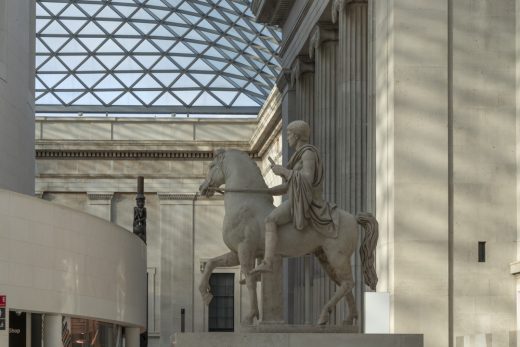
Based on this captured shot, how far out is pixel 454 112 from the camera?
3962cm

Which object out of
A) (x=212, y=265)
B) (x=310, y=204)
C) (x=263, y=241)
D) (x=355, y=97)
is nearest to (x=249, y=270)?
(x=263, y=241)

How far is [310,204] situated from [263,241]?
1.19 m

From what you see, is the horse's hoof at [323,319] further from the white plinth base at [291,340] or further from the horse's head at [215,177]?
the horse's head at [215,177]

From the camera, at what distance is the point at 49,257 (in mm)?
44812

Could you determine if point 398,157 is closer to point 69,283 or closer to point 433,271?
point 433,271

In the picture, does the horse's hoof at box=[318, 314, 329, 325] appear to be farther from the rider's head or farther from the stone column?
the stone column

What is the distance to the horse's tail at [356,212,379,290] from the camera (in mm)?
29922

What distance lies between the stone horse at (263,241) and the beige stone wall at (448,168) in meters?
9.09

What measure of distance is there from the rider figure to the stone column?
62.4ft

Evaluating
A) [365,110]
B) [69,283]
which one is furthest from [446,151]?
[69,283]

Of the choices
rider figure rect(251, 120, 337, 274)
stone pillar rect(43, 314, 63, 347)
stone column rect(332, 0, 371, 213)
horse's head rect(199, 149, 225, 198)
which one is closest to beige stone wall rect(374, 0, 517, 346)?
stone column rect(332, 0, 371, 213)

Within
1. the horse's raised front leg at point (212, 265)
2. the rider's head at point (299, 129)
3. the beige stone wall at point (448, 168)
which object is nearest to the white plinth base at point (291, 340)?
the horse's raised front leg at point (212, 265)

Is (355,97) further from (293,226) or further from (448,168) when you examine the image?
(293,226)

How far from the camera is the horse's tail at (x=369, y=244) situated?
1178 inches
